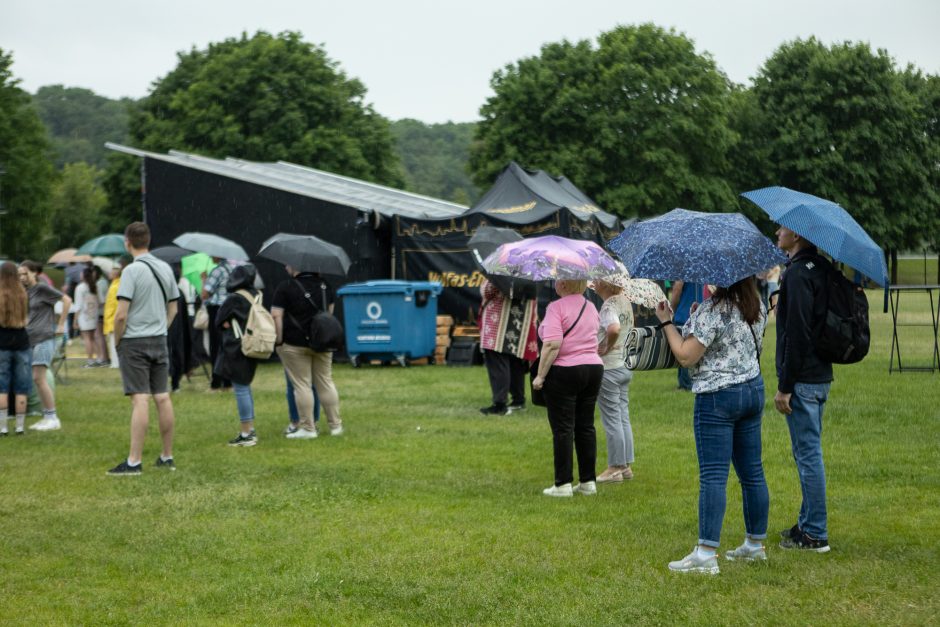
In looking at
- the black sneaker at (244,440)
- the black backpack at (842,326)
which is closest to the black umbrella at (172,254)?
the black sneaker at (244,440)

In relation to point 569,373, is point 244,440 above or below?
below

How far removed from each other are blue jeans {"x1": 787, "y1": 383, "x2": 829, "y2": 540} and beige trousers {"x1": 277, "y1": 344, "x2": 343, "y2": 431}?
592 centimetres

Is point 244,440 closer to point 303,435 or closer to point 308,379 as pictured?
point 303,435

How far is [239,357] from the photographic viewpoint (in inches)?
445

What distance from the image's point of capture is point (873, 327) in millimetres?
28000

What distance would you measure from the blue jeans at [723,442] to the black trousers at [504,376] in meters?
7.15

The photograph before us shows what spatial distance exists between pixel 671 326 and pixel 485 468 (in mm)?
3964

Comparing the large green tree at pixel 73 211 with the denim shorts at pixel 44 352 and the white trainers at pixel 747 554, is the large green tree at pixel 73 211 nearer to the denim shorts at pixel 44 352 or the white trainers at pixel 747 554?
the denim shorts at pixel 44 352

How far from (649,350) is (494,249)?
708 cm

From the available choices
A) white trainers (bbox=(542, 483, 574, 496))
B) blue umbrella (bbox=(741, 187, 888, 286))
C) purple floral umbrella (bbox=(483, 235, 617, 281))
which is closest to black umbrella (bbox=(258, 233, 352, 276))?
purple floral umbrella (bbox=(483, 235, 617, 281))

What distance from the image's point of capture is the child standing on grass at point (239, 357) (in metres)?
11.3

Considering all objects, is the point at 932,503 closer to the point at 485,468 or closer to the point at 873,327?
the point at 485,468

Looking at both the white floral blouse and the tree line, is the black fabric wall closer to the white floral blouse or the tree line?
the white floral blouse

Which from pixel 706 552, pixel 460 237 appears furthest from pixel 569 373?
pixel 460 237
